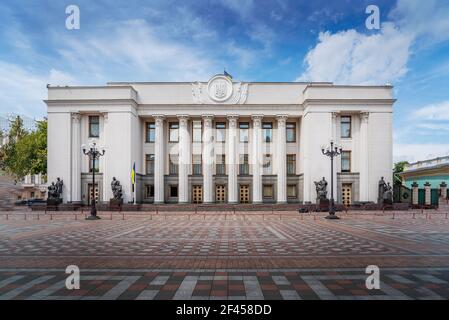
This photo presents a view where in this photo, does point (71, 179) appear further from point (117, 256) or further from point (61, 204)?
point (117, 256)

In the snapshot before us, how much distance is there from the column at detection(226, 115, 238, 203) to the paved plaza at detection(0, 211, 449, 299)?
24.1m

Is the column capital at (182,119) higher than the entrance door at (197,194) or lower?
higher

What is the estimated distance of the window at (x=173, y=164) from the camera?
1591 inches

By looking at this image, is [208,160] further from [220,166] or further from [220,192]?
[220,192]

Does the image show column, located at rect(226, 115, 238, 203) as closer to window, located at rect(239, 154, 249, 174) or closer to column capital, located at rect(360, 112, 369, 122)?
window, located at rect(239, 154, 249, 174)

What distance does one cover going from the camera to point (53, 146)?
125ft

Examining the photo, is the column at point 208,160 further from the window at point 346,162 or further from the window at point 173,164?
the window at point 346,162

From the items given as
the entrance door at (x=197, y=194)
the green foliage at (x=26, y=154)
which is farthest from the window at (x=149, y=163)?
the green foliage at (x=26, y=154)

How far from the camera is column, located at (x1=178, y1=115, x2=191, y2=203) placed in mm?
38656

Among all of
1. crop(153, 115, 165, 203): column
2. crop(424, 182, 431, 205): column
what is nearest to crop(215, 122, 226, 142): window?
crop(153, 115, 165, 203): column

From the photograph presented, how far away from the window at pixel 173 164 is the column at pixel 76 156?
35.4ft

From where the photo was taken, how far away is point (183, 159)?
39.5 m

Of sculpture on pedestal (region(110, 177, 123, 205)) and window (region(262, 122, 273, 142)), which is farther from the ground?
window (region(262, 122, 273, 142))
